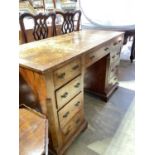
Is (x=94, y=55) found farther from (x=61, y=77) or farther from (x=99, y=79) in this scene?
(x=99, y=79)

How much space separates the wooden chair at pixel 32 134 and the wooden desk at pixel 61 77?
0.18 metres

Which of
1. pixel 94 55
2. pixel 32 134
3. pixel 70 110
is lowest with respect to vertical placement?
pixel 70 110

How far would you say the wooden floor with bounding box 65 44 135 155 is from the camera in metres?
1.48

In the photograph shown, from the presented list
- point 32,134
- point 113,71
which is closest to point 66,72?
point 32,134

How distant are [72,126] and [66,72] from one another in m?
0.53

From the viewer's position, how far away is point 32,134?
814mm

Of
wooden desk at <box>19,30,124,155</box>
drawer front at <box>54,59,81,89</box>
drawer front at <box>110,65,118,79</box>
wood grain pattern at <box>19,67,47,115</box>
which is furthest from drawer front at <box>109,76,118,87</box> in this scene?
wood grain pattern at <box>19,67,47,115</box>

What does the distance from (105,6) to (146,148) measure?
130 inches

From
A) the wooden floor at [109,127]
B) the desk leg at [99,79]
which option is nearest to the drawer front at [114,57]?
the desk leg at [99,79]

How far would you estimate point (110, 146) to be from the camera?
1511mm

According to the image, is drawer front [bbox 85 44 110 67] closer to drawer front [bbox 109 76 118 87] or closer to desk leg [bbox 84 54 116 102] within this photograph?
desk leg [bbox 84 54 116 102]
